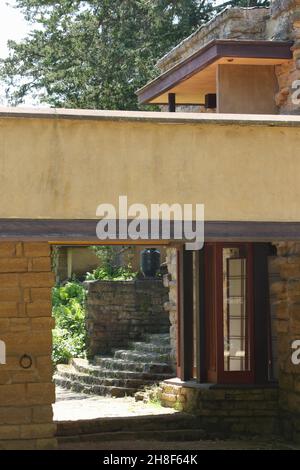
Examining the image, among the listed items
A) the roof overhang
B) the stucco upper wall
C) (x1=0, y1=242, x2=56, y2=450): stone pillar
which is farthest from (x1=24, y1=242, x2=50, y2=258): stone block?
the roof overhang

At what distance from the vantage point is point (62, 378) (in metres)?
19.4

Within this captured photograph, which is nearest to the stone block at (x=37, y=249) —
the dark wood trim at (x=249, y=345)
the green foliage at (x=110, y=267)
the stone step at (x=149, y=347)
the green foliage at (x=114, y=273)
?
the dark wood trim at (x=249, y=345)

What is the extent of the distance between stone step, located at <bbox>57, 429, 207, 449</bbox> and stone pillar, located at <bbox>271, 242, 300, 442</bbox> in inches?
45.8

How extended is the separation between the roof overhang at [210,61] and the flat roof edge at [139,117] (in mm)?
3880

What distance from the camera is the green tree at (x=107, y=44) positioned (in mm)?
23000

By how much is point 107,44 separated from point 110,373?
362 inches

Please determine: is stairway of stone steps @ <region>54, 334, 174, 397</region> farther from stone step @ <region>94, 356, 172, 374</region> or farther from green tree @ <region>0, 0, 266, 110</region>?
green tree @ <region>0, 0, 266, 110</region>

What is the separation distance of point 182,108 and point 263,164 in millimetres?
8220

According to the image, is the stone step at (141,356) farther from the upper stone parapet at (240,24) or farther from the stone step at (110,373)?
the upper stone parapet at (240,24)

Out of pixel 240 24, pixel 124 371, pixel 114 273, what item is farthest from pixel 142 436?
pixel 114 273

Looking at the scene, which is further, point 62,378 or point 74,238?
point 62,378

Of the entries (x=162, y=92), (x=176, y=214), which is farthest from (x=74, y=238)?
(x=162, y=92)

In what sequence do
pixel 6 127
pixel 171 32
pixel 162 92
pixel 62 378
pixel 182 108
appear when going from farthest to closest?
pixel 171 32, pixel 62 378, pixel 182 108, pixel 162 92, pixel 6 127

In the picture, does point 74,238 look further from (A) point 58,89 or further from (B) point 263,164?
(A) point 58,89
